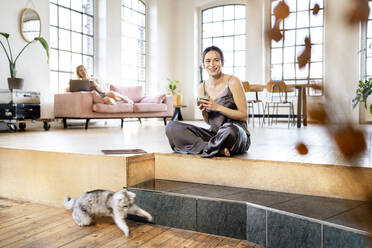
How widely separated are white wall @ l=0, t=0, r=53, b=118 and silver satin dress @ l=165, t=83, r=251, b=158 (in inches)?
149

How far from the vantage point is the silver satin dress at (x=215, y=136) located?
82.4 inches

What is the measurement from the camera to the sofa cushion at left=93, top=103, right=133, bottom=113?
5.41 metres

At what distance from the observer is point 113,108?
5562 millimetres

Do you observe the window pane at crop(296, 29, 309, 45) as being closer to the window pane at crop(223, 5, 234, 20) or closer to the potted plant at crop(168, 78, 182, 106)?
the window pane at crop(223, 5, 234, 20)

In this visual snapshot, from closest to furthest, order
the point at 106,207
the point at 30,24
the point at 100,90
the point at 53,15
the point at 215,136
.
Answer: the point at 106,207
the point at 215,136
the point at 30,24
the point at 100,90
the point at 53,15

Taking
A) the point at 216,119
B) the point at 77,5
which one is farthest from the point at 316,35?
the point at 77,5

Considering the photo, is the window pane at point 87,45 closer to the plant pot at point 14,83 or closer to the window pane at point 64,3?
the window pane at point 64,3

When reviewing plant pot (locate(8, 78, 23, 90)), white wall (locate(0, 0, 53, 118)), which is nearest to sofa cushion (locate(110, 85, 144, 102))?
white wall (locate(0, 0, 53, 118))

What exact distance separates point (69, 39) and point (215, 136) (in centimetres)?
513

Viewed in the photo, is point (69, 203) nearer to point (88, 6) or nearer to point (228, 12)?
point (88, 6)

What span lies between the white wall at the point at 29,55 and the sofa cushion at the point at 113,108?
1.04 meters

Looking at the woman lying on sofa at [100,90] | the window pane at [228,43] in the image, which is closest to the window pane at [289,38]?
the woman lying on sofa at [100,90]

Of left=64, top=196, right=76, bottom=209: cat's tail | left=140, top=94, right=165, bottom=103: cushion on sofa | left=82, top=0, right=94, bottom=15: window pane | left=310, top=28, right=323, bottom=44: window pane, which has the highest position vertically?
left=82, top=0, right=94, bottom=15: window pane

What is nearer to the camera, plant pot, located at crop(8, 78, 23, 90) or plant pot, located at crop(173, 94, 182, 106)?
plant pot, located at crop(8, 78, 23, 90)
